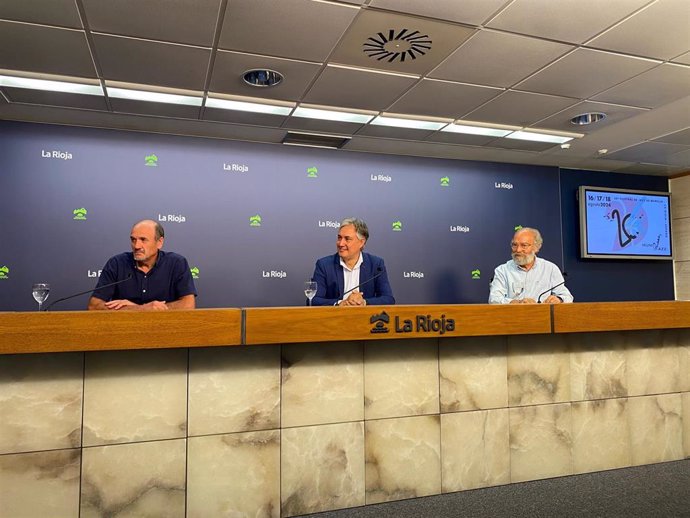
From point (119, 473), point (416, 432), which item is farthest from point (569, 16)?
point (119, 473)

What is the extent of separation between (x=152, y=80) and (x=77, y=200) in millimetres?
1411

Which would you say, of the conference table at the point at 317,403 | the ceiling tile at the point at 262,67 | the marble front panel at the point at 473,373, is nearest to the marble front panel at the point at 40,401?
the conference table at the point at 317,403

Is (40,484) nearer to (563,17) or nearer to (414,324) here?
(414,324)

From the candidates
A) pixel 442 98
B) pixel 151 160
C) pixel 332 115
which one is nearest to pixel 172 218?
pixel 151 160

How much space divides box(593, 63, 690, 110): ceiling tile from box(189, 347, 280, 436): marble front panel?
310 cm

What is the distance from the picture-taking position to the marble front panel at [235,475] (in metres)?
1.92

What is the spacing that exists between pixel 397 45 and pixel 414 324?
174 cm

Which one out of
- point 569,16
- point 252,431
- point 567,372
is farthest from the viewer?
point 569,16

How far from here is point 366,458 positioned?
2143 mm

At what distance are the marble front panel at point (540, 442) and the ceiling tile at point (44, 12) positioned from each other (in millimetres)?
2904

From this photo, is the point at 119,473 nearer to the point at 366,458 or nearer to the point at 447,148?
the point at 366,458

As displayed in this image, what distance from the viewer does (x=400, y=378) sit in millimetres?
2236

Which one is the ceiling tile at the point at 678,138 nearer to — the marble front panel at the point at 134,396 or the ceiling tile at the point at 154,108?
the ceiling tile at the point at 154,108

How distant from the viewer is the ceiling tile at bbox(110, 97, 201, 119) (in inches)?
149
